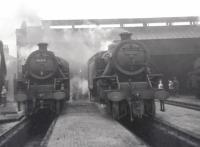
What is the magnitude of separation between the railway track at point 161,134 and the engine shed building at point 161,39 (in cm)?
1220

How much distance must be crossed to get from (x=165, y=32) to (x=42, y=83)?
836 inches

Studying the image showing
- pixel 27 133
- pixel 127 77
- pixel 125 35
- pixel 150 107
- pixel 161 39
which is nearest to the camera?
pixel 150 107

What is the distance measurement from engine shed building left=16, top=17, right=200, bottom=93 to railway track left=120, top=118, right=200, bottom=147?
1220 centimetres

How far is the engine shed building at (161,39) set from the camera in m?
27.8

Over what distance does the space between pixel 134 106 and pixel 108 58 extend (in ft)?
8.53

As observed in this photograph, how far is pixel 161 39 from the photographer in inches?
1101

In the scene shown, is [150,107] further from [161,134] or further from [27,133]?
[27,133]

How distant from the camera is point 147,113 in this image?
40.0 feet

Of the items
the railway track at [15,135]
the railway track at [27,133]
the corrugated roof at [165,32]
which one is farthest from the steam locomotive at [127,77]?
the corrugated roof at [165,32]

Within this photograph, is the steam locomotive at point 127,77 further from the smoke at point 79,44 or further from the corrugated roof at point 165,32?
the corrugated roof at point 165,32

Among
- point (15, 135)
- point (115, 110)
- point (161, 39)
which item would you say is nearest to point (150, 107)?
point (115, 110)

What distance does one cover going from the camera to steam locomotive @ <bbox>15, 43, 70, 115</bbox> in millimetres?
13359

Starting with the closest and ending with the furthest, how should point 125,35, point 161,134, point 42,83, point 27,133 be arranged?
point 161,134, point 125,35, point 27,133, point 42,83

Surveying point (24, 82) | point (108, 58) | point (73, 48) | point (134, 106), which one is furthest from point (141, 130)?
point (73, 48)
